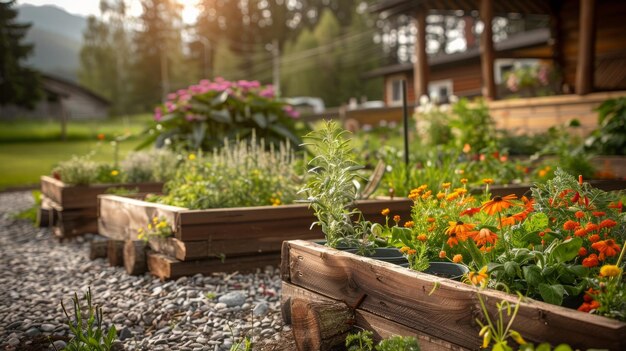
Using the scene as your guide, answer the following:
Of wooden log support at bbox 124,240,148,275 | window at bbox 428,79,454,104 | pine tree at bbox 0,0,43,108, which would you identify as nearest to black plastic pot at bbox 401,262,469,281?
wooden log support at bbox 124,240,148,275

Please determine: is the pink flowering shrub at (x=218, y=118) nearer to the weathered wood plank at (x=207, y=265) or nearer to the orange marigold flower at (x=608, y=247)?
the weathered wood plank at (x=207, y=265)

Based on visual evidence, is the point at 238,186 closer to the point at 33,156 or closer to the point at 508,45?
the point at 33,156

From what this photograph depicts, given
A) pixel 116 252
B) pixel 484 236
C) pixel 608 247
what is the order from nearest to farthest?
pixel 608 247, pixel 484 236, pixel 116 252

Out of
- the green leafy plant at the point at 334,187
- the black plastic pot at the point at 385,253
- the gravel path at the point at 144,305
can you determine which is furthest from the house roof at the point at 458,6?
the black plastic pot at the point at 385,253

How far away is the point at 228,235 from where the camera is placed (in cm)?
427

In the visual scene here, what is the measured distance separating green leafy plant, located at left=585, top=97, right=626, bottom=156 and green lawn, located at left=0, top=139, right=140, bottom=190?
6339mm

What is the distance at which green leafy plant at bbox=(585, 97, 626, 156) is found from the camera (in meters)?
6.41

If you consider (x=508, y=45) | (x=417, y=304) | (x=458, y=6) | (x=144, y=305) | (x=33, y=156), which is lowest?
(x=144, y=305)

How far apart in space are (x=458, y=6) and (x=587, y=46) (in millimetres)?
3540

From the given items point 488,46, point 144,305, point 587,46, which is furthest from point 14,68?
point 144,305

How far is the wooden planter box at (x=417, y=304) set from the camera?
6.23 ft

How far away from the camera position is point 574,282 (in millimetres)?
2270

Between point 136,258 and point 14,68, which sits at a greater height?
point 14,68

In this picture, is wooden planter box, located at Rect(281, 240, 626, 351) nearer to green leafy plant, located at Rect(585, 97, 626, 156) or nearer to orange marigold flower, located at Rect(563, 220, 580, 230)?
orange marigold flower, located at Rect(563, 220, 580, 230)
